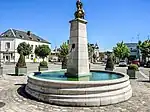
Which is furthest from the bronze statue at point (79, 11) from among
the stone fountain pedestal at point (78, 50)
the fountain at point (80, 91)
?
the fountain at point (80, 91)

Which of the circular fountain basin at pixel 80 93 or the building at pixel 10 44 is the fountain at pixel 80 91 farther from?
the building at pixel 10 44

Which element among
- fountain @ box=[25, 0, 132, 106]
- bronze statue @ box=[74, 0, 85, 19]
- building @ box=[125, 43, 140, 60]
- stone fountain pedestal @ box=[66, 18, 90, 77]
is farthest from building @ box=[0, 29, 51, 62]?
fountain @ box=[25, 0, 132, 106]

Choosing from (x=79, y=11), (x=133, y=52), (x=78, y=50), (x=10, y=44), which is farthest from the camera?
(x=133, y=52)

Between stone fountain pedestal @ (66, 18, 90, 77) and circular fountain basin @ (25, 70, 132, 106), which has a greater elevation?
stone fountain pedestal @ (66, 18, 90, 77)

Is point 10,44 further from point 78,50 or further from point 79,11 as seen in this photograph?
point 78,50

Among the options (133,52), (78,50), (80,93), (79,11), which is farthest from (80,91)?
(133,52)

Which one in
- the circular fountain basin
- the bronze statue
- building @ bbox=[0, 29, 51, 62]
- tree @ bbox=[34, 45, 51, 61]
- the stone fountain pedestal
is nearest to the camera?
the circular fountain basin

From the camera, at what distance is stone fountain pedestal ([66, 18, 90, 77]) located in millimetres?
11383

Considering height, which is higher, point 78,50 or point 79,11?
point 79,11

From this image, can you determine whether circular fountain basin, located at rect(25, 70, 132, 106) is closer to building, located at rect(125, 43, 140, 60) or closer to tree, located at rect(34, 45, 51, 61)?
tree, located at rect(34, 45, 51, 61)

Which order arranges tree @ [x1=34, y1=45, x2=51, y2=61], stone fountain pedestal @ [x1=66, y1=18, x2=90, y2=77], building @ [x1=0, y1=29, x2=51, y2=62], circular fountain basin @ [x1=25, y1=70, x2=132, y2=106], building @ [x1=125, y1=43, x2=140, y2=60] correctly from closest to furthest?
circular fountain basin @ [x1=25, y1=70, x2=132, y2=106] < stone fountain pedestal @ [x1=66, y1=18, x2=90, y2=77] < building @ [x1=0, y1=29, x2=51, y2=62] < tree @ [x1=34, y1=45, x2=51, y2=61] < building @ [x1=125, y1=43, x2=140, y2=60]

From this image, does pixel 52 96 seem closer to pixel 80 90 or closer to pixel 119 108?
pixel 80 90

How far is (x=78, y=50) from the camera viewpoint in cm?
1142

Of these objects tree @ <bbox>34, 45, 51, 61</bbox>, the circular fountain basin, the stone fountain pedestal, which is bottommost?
the circular fountain basin
